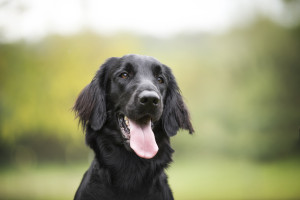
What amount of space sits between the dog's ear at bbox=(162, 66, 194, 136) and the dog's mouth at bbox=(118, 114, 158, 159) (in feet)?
1.17

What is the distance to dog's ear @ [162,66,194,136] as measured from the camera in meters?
3.50

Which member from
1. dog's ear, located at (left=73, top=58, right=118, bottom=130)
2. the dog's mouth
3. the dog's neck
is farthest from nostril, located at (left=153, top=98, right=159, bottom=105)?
dog's ear, located at (left=73, top=58, right=118, bottom=130)

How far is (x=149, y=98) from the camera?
2.89m

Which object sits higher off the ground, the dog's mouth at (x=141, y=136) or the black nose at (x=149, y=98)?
the black nose at (x=149, y=98)

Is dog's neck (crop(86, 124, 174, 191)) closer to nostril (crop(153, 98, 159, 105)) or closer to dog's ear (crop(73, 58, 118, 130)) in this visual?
dog's ear (crop(73, 58, 118, 130))

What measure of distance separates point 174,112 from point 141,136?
2.42 feet

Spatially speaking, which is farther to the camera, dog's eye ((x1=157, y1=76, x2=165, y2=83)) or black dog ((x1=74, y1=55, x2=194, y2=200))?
dog's eye ((x1=157, y1=76, x2=165, y2=83))

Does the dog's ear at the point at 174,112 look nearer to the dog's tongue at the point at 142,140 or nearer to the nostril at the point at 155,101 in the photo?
the dog's tongue at the point at 142,140

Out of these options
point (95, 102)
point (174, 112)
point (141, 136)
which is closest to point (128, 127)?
point (141, 136)

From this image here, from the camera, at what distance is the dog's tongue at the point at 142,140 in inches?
117

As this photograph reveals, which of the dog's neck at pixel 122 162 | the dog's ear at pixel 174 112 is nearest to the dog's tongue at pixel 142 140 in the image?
the dog's neck at pixel 122 162

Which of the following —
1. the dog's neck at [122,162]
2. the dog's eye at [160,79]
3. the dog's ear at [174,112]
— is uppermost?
the dog's eye at [160,79]

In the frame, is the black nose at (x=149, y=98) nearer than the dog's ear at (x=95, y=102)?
Yes

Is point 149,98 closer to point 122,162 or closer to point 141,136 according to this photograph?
point 141,136
